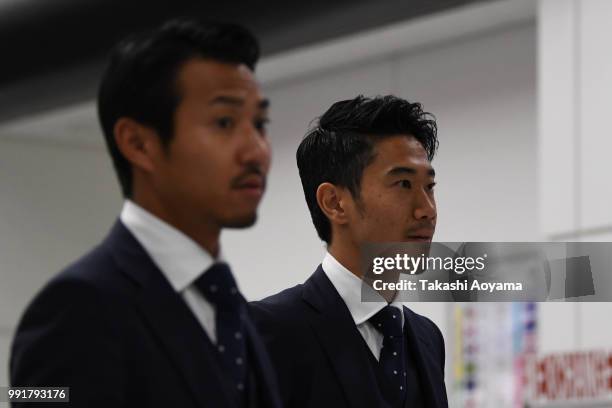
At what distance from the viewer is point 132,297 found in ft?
4.23

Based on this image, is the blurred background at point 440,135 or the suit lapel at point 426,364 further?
the blurred background at point 440,135

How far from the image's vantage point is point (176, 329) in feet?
4.22

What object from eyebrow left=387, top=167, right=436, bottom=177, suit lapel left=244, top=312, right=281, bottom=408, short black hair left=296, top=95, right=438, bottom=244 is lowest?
suit lapel left=244, top=312, right=281, bottom=408

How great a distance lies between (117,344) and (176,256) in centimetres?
11

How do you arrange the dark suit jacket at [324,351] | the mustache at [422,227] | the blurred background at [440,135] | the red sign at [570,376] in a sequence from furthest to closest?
1. the red sign at [570,376]
2. the blurred background at [440,135]
3. the dark suit jacket at [324,351]
4. the mustache at [422,227]

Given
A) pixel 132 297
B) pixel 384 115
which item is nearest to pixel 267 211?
pixel 384 115

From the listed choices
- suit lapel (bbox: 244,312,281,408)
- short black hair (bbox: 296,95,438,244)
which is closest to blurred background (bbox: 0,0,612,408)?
short black hair (bbox: 296,95,438,244)

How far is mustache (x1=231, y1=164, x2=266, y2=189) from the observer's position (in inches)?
49.9

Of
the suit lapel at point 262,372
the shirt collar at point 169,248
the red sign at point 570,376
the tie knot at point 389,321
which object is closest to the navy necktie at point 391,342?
the tie knot at point 389,321

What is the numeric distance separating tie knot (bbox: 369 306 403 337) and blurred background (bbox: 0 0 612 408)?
5.08ft

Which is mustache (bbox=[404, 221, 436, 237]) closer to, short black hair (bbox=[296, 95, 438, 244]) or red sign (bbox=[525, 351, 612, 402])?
short black hair (bbox=[296, 95, 438, 244])

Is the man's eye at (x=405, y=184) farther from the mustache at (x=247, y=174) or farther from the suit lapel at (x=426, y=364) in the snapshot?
the mustache at (x=247, y=174)

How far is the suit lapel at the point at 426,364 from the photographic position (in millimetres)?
1722

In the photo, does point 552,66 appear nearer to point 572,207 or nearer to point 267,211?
point 572,207
